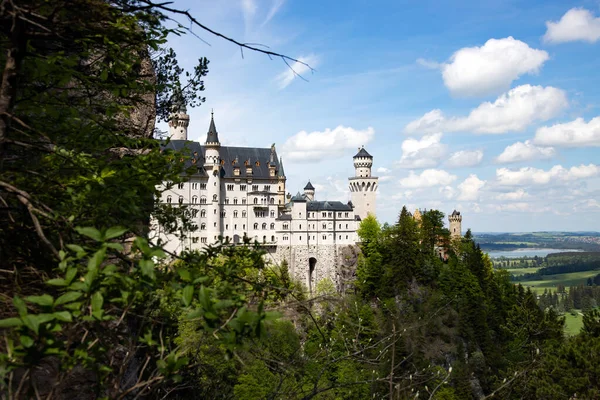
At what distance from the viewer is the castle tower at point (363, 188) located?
75.7 meters

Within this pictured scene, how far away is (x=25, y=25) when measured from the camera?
416 cm

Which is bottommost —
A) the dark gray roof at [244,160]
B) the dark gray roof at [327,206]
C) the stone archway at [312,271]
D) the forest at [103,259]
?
the stone archway at [312,271]

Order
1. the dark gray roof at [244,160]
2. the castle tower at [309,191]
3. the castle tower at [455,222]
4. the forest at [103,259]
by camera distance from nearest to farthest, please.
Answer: the forest at [103,259] → the dark gray roof at [244,160] → the castle tower at [309,191] → the castle tower at [455,222]

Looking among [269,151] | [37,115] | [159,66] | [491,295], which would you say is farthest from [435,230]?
[37,115]

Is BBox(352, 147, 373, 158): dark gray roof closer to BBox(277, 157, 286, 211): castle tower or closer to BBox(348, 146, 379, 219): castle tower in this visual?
BBox(348, 146, 379, 219): castle tower

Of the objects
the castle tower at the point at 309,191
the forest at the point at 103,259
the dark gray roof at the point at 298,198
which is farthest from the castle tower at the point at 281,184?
the forest at the point at 103,259

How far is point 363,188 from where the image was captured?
7600 centimetres

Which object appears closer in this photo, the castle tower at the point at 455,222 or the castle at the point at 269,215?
the castle at the point at 269,215

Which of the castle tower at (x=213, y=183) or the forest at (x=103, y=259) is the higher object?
the castle tower at (x=213, y=183)

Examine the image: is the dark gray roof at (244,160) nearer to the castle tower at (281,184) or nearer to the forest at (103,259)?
the castle tower at (281,184)

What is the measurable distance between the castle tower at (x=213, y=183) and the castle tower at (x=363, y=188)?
21417mm

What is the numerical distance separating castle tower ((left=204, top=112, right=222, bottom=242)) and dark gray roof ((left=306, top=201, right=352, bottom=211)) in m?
12.7

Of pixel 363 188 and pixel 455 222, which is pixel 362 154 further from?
pixel 455 222

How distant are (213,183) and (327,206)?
16387 mm
